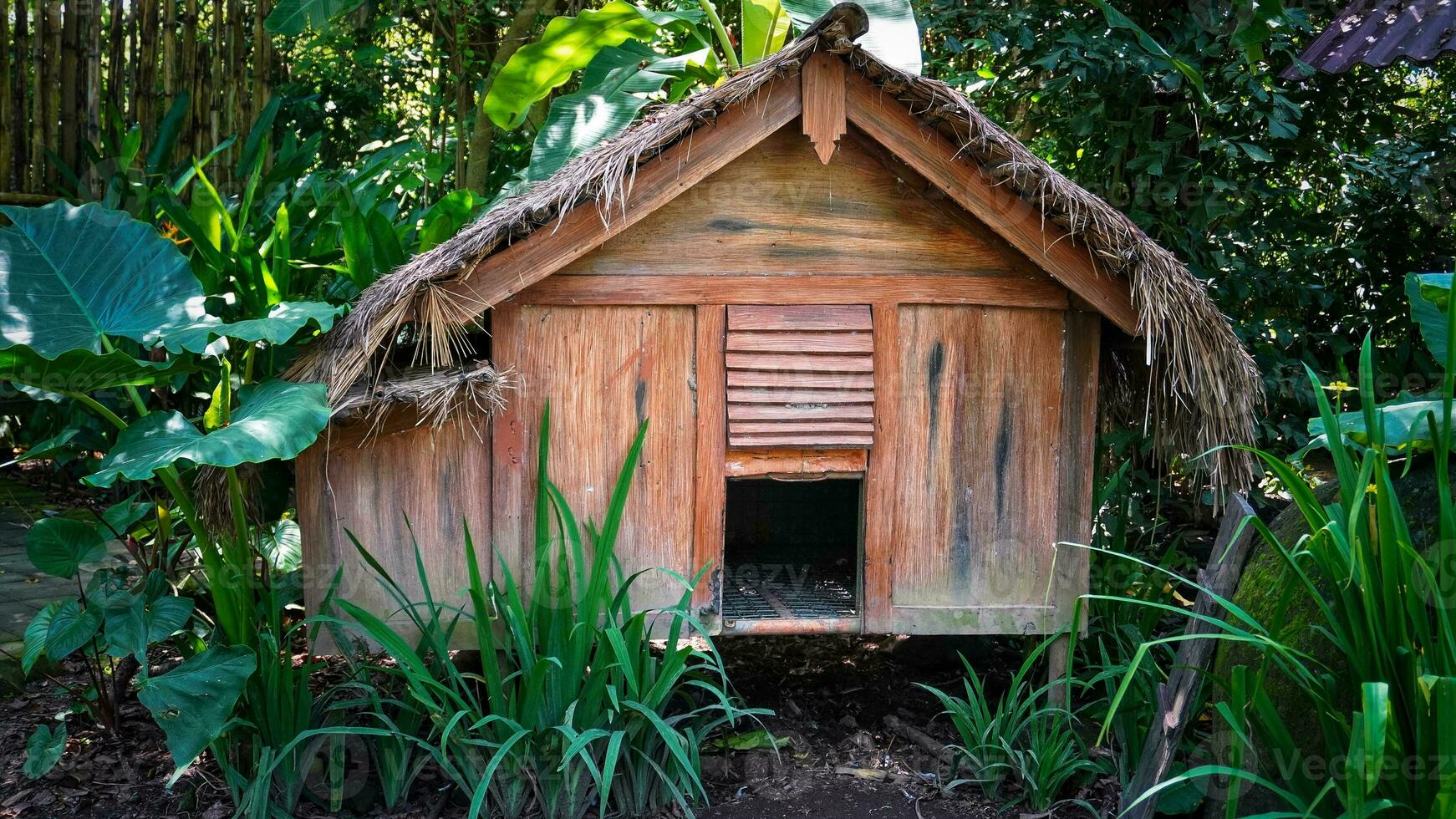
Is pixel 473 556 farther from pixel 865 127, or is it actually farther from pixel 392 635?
pixel 865 127

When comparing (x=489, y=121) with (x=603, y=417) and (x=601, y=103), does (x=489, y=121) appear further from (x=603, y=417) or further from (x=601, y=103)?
(x=603, y=417)

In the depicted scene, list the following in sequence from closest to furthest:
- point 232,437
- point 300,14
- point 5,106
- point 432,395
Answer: point 232,437
point 432,395
point 300,14
point 5,106

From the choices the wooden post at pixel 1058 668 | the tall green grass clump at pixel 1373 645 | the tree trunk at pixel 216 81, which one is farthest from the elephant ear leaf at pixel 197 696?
the tree trunk at pixel 216 81

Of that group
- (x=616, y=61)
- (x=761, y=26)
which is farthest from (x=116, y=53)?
(x=761, y=26)

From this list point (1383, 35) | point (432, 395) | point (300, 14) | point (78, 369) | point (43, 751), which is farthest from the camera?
point (300, 14)

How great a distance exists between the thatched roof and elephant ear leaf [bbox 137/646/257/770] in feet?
2.60

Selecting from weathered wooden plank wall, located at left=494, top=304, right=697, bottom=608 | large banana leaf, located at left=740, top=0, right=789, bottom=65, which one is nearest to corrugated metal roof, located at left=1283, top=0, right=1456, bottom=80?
large banana leaf, located at left=740, top=0, right=789, bottom=65

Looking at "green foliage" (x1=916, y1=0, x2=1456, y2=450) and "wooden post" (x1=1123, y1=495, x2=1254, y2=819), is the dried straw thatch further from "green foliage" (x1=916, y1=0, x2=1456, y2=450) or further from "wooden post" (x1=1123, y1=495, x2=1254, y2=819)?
"green foliage" (x1=916, y1=0, x2=1456, y2=450)

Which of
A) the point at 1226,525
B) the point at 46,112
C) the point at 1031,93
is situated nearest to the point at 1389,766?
the point at 1226,525

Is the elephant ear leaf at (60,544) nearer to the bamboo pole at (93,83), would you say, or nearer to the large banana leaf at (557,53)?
the large banana leaf at (557,53)

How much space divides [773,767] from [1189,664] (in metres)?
1.42

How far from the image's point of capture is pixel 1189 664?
108 inches

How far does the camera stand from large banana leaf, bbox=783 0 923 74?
4.08 metres

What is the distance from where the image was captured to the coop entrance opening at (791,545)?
3.93 meters
